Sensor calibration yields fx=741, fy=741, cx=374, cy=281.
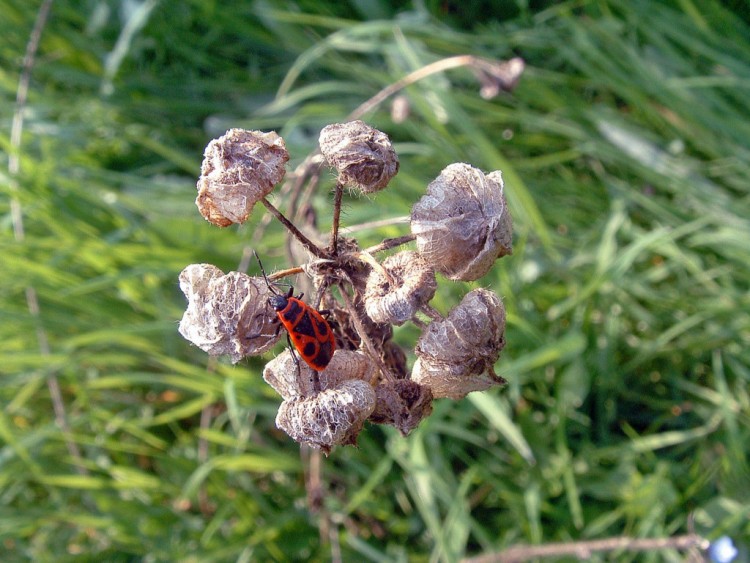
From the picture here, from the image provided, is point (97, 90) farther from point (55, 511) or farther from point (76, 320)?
point (55, 511)

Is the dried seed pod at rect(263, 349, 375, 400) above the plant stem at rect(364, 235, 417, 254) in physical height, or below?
below

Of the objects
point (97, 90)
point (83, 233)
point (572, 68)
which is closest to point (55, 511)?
point (83, 233)

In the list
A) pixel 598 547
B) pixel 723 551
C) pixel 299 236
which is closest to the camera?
pixel 299 236

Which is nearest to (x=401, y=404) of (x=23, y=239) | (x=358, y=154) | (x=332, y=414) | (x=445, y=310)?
(x=332, y=414)

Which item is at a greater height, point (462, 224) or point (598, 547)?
point (462, 224)

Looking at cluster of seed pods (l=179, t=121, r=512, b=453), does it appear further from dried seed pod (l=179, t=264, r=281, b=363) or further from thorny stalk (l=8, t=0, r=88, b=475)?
thorny stalk (l=8, t=0, r=88, b=475)

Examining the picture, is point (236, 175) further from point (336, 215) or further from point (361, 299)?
point (361, 299)

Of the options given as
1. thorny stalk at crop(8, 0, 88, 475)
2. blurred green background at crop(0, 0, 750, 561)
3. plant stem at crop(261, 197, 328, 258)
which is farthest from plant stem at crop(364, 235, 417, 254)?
thorny stalk at crop(8, 0, 88, 475)
